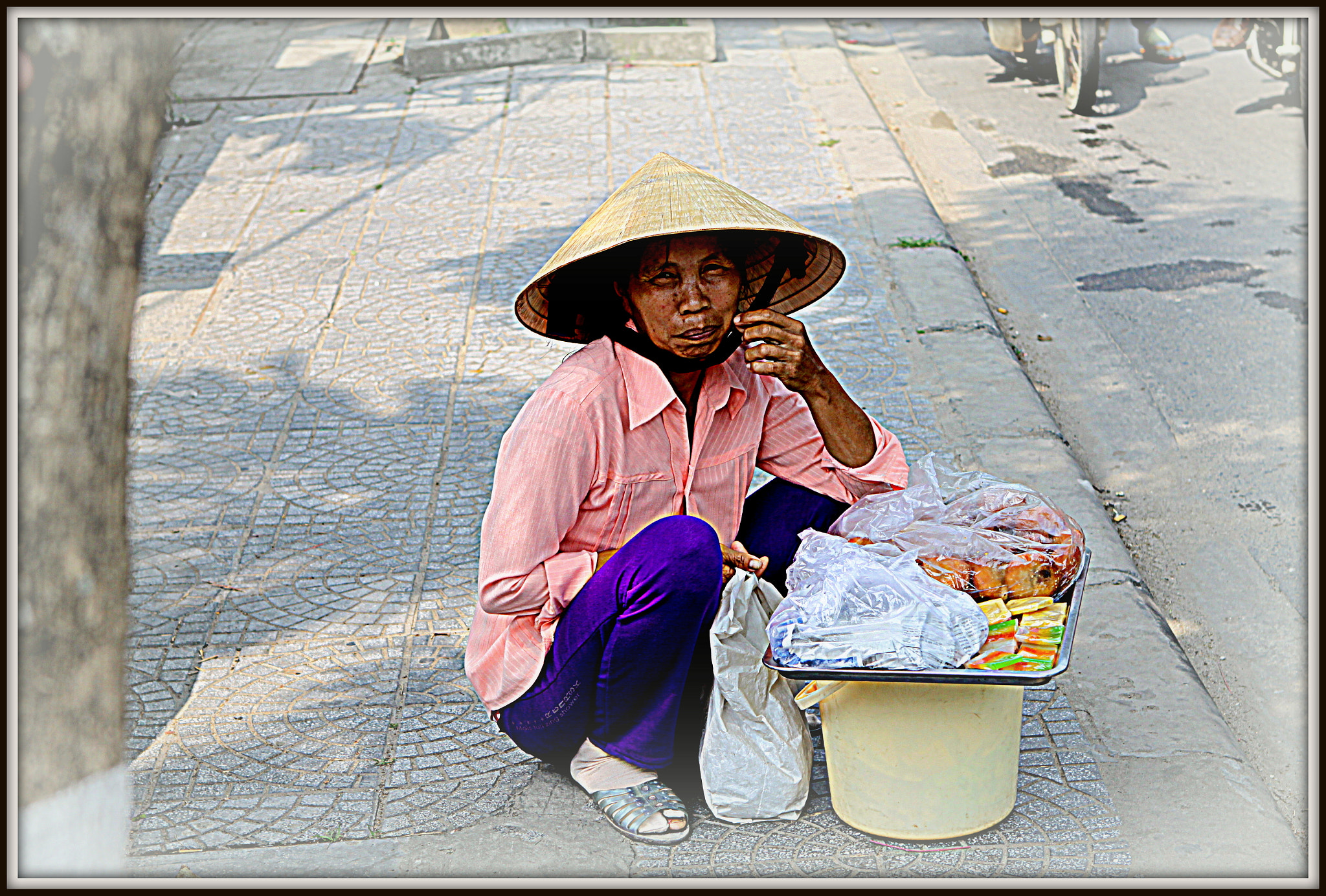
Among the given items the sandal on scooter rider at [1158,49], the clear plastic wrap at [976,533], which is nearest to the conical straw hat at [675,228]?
the clear plastic wrap at [976,533]

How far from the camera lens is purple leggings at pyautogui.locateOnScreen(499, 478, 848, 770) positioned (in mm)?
2236

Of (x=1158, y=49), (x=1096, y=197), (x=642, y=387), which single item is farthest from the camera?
(x=1158, y=49)

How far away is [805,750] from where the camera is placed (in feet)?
7.91

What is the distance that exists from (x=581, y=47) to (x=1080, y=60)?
366 centimetres

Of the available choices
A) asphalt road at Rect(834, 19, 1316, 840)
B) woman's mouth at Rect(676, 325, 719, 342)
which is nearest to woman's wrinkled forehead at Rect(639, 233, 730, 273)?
woman's mouth at Rect(676, 325, 719, 342)

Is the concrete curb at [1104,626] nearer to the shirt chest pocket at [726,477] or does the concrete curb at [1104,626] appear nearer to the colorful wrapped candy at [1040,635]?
the colorful wrapped candy at [1040,635]

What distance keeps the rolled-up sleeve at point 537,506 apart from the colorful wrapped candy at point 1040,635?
31.2 inches

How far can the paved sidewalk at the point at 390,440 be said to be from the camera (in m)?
2.43

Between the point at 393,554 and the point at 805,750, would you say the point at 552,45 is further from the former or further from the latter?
the point at 805,750

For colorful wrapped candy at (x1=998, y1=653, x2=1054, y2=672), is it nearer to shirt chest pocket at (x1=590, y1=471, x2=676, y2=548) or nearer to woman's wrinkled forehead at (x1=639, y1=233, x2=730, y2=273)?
shirt chest pocket at (x1=590, y1=471, x2=676, y2=548)

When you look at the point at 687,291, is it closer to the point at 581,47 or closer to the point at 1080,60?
the point at 1080,60

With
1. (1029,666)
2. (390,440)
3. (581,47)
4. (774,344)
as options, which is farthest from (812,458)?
(581,47)

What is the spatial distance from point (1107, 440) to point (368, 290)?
319 cm

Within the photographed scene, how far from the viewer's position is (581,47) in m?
9.52
